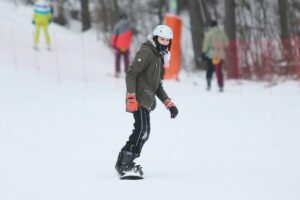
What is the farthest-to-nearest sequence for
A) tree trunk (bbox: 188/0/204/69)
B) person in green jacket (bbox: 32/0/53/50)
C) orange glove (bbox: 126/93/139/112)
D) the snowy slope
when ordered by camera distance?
1. tree trunk (bbox: 188/0/204/69)
2. person in green jacket (bbox: 32/0/53/50)
3. orange glove (bbox: 126/93/139/112)
4. the snowy slope

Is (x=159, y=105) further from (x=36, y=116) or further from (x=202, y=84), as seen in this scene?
(x=202, y=84)

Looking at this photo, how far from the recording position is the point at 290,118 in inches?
446

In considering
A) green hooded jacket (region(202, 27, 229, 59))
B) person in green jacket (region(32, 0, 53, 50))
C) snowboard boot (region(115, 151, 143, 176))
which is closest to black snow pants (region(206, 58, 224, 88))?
green hooded jacket (region(202, 27, 229, 59))

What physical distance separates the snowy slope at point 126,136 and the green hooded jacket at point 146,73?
2.77 feet

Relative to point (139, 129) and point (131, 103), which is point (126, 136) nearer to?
point (139, 129)

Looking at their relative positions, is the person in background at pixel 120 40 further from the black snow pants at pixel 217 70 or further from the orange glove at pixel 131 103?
the orange glove at pixel 131 103

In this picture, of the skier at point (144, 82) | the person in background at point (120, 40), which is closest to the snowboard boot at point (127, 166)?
the skier at point (144, 82)

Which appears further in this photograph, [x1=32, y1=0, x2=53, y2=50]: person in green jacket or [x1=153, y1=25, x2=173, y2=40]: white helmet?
[x1=32, y1=0, x2=53, y2=50]: person in green jacket

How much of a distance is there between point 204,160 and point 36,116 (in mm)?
5018

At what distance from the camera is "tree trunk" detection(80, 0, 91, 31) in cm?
2619

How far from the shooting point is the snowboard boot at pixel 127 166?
6871 millimetres

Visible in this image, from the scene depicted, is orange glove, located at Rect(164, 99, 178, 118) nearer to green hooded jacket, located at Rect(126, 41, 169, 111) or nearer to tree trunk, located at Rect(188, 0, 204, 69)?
green hooded jacket, located at Rect(126, 41, 169, 111)

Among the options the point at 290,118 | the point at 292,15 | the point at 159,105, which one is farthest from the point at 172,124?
the point at 292,15

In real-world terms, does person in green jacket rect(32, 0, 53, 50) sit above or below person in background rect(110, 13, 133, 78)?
above
